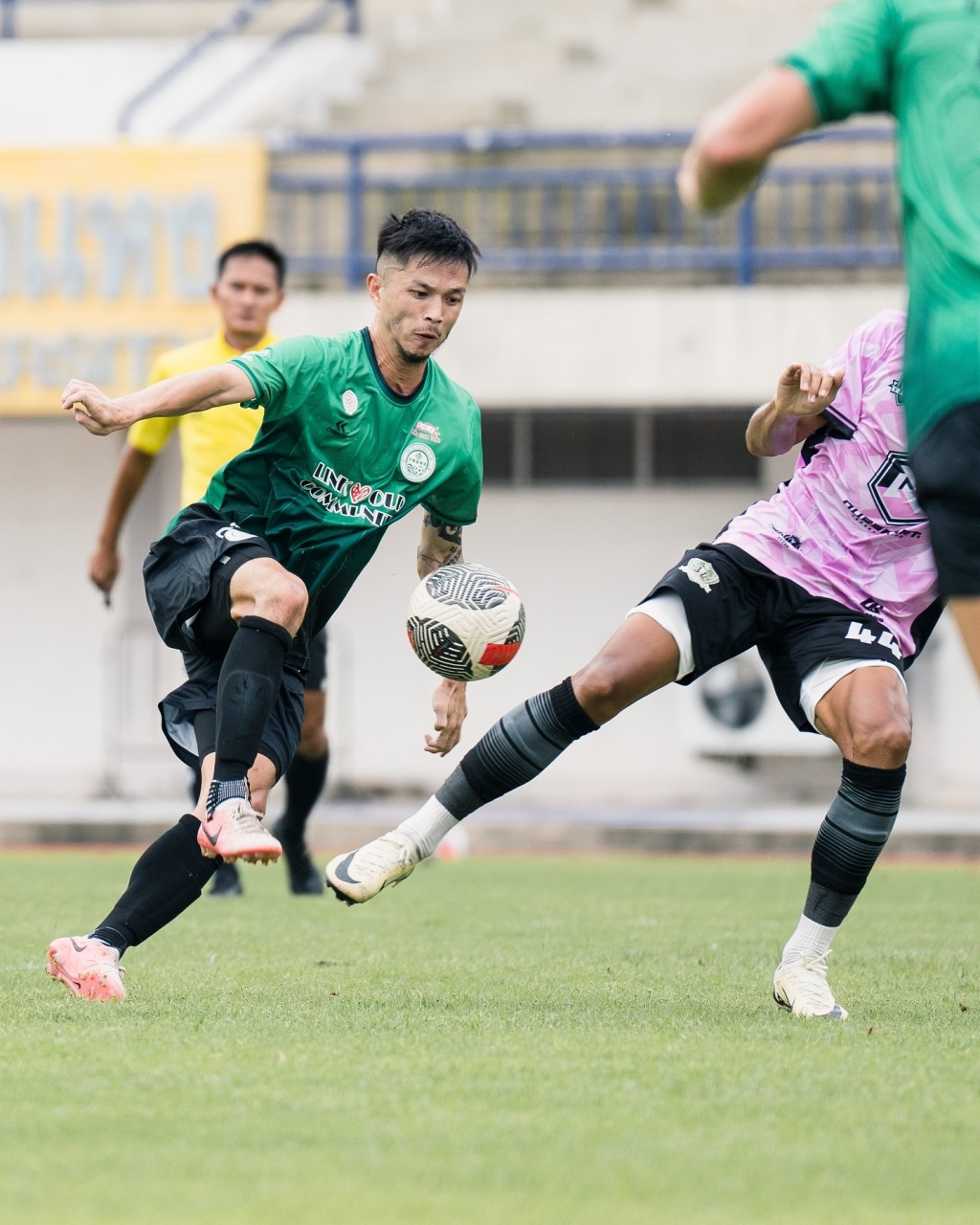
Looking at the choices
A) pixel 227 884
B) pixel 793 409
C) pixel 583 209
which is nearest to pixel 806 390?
pixel 793 409

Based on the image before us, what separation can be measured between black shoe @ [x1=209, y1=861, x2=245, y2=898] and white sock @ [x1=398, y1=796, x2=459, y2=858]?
379 centimetres

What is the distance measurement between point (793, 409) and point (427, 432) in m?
1.02

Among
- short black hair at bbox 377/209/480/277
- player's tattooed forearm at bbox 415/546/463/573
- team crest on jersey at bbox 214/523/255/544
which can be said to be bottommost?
player's tattooed forearm at bbox 415/546/463/573

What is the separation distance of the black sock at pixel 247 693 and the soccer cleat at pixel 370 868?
356 millimetres

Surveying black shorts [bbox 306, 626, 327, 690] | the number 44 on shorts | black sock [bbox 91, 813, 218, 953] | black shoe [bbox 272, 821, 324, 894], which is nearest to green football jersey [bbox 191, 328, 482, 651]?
black sock [bbox 91, 813, 218, 953]

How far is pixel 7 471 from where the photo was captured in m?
19.0

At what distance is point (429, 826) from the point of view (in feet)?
17.9

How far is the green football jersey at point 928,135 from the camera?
3871 mm

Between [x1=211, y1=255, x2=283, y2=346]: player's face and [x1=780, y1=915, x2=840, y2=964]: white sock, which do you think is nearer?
[x1=780, y1=915, x2=840, y2=964]: white sock

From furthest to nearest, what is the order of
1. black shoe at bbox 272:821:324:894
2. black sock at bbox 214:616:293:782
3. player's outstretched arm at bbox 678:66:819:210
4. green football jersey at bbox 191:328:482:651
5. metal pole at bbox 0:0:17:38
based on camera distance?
1. metal pole at bbox 0:0:17:38
2. black shoe at bbox 272:821:324:894
3. green football jersey at bbox 191:328:482:651
4. black sock at bbox 214:616:293:782
5. player's outstretched arm at bbox 678:66:819:210

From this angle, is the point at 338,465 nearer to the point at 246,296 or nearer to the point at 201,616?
the point at 201,616

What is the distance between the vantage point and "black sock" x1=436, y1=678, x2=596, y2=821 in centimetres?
547

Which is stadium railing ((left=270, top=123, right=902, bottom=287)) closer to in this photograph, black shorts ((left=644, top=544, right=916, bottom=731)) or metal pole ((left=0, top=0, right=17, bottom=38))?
metal pole ((left=0, top=0, right=17, bottom=38))

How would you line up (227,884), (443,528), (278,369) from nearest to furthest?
(278,369) → (443,528) → (227,884)
